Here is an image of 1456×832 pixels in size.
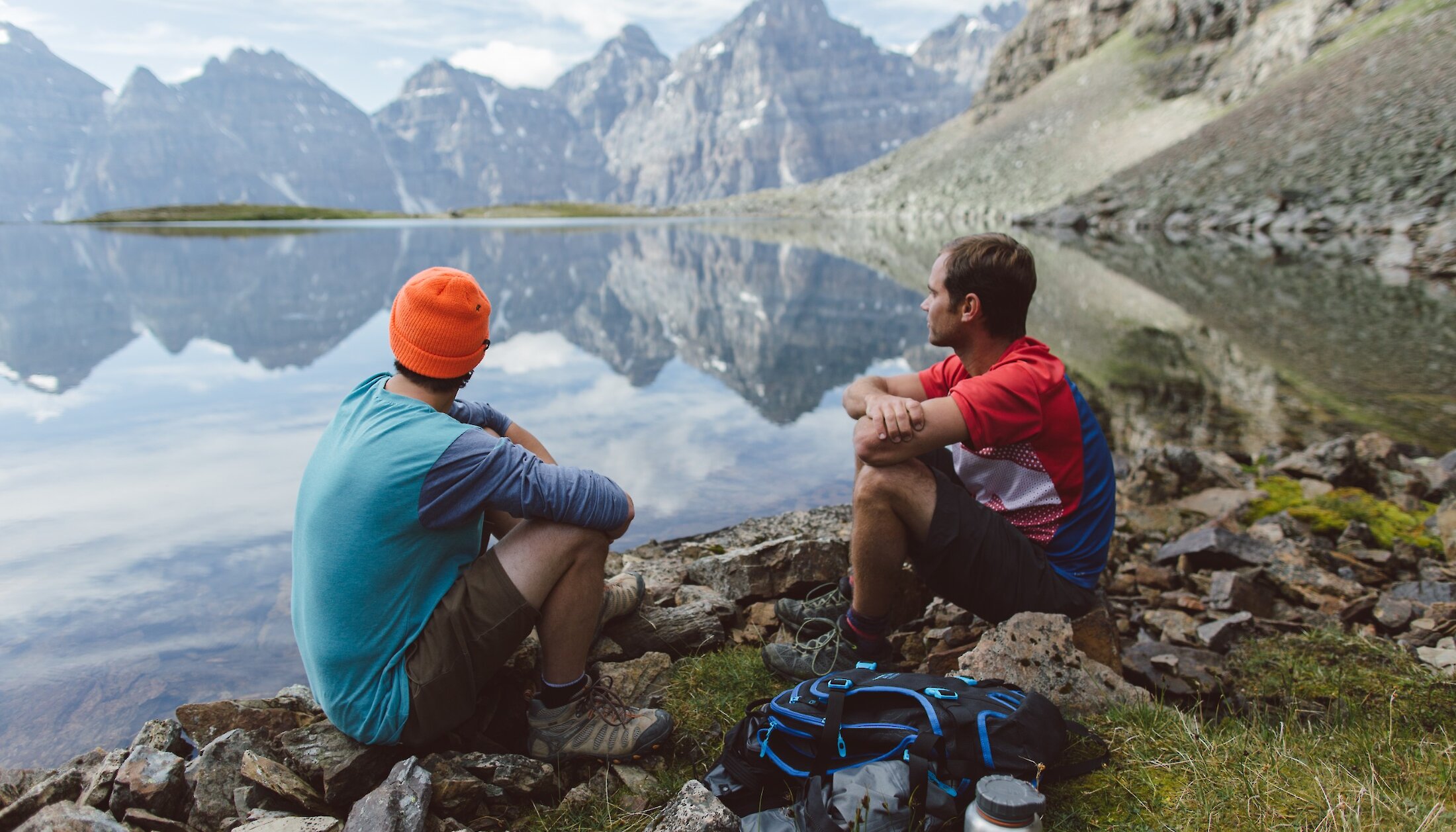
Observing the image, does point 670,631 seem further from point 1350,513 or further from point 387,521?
point 1350,513

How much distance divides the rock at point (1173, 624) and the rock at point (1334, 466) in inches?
162

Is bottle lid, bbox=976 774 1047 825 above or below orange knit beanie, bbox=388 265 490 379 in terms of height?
below

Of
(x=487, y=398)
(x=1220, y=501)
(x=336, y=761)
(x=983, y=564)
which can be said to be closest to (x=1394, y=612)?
(x=1220, y=501)

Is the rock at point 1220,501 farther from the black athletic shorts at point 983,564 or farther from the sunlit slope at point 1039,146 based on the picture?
the sunlit slope at point 1039,146

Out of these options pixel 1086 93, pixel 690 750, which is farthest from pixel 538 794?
pixel 1086 93

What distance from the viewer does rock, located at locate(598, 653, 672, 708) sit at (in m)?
3.98

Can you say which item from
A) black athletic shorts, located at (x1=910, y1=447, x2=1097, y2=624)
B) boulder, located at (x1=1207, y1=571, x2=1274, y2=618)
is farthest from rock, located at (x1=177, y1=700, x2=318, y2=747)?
boulder, located at (x1=1207, y1=571, x2=1274, y2=618)

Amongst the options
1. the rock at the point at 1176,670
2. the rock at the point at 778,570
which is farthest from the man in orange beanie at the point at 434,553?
the rock at the point at 1176,670

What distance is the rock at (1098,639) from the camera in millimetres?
4148

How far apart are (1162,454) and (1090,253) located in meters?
32.3

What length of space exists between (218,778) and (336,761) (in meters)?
0.45

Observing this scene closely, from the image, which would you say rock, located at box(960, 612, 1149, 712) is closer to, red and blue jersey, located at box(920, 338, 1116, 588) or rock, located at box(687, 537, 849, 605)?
red and blue jersey, located at box(920, 338, 1116, 588)

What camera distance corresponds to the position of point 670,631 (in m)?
4.51

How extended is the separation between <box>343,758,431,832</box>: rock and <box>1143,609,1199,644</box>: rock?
435 cm
